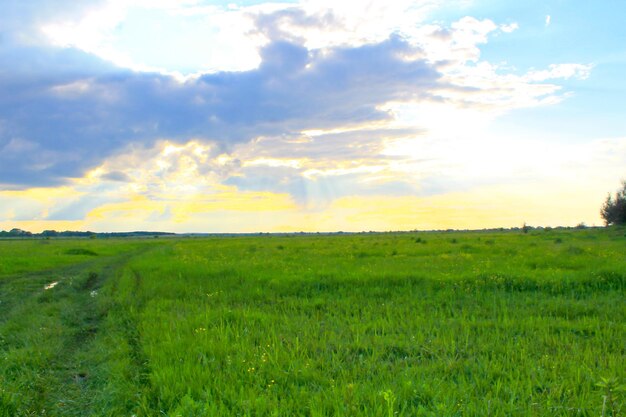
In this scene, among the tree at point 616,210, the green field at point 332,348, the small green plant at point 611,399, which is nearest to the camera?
the small green plant at point 611,399

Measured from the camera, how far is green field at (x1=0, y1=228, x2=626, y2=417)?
5133 mm

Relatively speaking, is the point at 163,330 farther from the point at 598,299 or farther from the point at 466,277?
the point at 598,299

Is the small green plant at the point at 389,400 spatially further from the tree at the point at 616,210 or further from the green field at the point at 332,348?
the tree at the point at 616,210

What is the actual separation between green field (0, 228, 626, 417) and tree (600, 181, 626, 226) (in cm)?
4992

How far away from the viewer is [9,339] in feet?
29.3

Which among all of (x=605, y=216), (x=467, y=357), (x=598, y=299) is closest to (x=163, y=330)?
(x=467, y=357)

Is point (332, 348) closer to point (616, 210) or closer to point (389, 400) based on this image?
point (389, 400)

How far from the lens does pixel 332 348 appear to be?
7.14 meters

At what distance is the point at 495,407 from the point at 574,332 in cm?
425

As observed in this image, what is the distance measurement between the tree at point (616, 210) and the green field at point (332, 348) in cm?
4992

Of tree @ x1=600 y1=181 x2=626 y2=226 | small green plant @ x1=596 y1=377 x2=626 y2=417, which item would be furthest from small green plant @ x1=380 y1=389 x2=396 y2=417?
tree @ x1=600 y1=181 x2=626 y2=226

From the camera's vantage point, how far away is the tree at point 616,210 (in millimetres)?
54562

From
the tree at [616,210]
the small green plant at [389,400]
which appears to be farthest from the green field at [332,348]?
the tree at [616,210]

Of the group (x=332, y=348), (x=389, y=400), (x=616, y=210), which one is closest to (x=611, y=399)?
(x=389, y=400)
